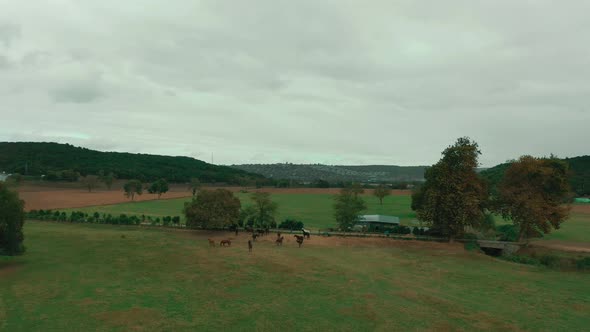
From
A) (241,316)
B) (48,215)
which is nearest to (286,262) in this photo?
(241,316)

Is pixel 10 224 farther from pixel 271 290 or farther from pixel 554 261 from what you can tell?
pixel 554 261

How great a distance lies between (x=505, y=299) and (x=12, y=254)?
47.0 metres

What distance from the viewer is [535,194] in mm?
57375

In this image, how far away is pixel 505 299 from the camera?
32.8 metres

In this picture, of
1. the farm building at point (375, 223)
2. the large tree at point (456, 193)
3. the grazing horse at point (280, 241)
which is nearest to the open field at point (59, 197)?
the grazing horse at point (280, 241)

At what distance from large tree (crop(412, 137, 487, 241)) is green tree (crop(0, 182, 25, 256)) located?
50.4 m

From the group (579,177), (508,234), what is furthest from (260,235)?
(579,177)

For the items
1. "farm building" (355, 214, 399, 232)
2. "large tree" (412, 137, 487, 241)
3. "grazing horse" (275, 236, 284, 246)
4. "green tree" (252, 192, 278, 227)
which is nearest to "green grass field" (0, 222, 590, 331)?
"grazing horse" (275, 236, 284, 246)

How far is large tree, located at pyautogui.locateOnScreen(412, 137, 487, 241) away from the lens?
56.2 metres

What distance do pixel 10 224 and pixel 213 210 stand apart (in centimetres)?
2604

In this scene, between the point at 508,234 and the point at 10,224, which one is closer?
the point at 10,224

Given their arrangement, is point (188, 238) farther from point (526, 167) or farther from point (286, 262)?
point (526, 167)

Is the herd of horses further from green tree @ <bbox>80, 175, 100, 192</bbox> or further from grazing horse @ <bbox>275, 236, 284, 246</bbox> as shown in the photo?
green tree @ <bbox>80, 175, 100, 192</bbox>

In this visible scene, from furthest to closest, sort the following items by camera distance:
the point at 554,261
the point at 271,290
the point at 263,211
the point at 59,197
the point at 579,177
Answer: the point at 579,177 < the point at 59,197 < the point at 263,211 < the point at 554,261 < the point at 271,290
